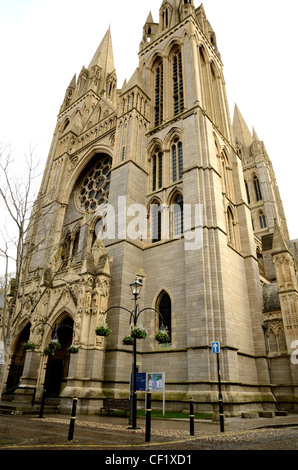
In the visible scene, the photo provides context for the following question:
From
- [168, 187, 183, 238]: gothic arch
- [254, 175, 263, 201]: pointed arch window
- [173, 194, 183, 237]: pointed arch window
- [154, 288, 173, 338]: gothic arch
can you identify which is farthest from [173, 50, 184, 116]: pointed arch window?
[254, 175, 263, 201]: pointed arch window

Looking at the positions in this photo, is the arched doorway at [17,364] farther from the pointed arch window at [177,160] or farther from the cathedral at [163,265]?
the pointed arch window at [177,160]

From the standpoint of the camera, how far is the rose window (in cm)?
2666

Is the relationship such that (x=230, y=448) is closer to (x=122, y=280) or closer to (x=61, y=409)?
(x=61, y=409)

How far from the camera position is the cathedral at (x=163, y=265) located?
15555 mm

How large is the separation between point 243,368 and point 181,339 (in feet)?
13.3

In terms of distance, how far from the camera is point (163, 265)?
19094 millimetres

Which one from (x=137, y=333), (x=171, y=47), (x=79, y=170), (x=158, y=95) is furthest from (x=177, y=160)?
(x=137, y=333)

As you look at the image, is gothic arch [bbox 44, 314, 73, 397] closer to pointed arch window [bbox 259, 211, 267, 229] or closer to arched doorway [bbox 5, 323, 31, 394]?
arched doorway [bbox 5, 323, 31, 394]

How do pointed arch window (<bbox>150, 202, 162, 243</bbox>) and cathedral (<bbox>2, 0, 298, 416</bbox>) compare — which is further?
pointed arch window (<bbox>150, 202, 162, 243</bbox>)

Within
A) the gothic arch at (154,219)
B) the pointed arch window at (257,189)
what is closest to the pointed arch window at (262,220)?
the pointed arch window at (257,189)

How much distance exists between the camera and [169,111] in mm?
25625

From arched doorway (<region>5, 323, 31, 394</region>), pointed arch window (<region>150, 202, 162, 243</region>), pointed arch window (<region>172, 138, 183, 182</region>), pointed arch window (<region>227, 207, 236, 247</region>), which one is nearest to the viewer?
pointed arch window (<region>150, 202, 162, 243</region>)

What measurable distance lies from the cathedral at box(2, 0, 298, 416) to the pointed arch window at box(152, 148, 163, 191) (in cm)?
11

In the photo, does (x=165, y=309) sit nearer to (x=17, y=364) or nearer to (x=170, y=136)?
(x=17, y=364)
